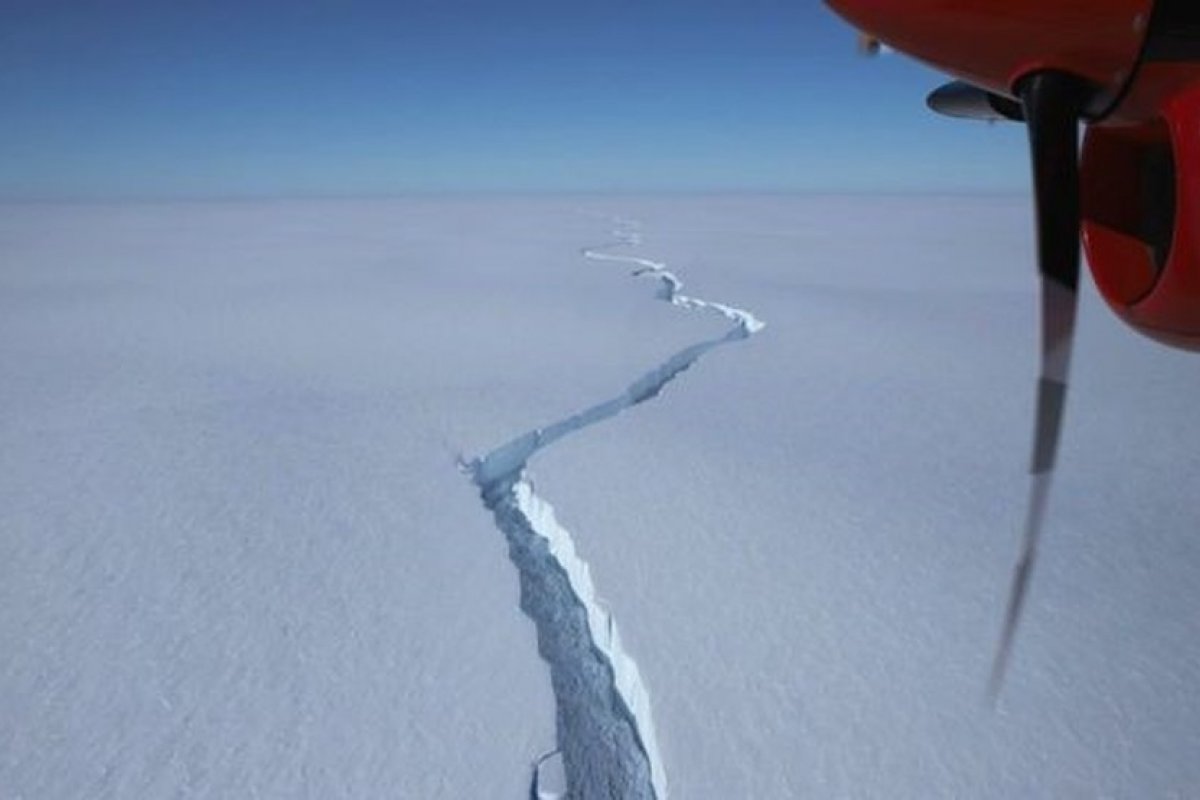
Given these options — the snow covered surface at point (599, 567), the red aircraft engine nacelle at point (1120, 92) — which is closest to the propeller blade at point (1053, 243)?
the red aircraft engine nacelle at point (1120, 92)

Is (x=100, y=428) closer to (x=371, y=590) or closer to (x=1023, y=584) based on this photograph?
(x=371, y=590)

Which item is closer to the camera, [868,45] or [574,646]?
[868,45]

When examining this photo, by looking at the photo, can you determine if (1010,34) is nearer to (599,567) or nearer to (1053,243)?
(1053,243)

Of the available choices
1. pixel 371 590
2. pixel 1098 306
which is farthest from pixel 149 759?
pixel 1098 306

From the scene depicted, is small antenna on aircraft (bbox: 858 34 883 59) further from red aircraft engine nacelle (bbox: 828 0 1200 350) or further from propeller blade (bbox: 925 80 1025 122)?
propeller blade (bbox: 925 80 1025 122)

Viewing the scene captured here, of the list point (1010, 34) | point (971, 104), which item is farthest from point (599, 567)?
point (1010, 34)

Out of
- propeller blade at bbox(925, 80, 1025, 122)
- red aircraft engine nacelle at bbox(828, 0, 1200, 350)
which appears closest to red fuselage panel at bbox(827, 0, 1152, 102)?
red aircraft engine nacelle at bbox(828, 0, 1200, 350)

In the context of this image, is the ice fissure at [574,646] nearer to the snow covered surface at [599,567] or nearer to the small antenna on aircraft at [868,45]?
the snow covered surface at [599,567]
